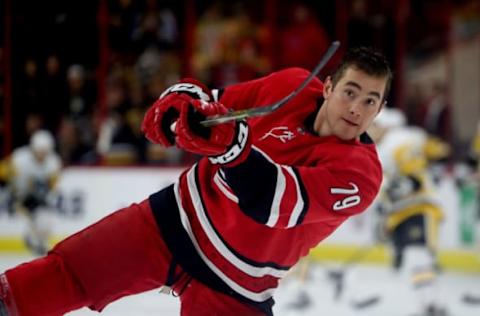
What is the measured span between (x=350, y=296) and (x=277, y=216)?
307cm

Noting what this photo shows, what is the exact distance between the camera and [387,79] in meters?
2.03

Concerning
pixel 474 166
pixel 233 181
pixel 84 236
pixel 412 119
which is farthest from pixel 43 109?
pixel 233 181

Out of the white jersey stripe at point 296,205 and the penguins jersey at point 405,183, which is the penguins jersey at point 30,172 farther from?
the white jersey stripe at point 296,205

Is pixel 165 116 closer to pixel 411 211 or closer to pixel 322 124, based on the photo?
pixel 322 124

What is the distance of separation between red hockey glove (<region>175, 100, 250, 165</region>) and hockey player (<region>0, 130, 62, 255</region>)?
174 inches

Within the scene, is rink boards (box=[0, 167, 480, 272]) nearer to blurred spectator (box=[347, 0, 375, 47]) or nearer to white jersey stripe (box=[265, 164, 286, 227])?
blurred spectator (box=[347, 0, 375, 47])

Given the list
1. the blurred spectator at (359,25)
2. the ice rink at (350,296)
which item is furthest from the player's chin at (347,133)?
the blurred spectator at (359,25)

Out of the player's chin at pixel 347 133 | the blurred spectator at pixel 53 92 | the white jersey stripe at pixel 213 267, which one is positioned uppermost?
the player's chin at pixel 347 133

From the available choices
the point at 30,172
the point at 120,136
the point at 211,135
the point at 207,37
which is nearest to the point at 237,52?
the point at 207,37

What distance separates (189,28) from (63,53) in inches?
36.4

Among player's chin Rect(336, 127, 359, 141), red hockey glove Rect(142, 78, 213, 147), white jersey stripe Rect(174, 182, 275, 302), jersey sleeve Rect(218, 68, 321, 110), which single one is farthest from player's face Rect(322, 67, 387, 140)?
white jersey stripe Rect(174, 182, 275, 302)

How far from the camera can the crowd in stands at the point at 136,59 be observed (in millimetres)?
6285

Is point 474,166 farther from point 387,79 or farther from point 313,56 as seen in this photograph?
point 387,79

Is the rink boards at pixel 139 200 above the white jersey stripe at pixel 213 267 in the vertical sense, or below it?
below
